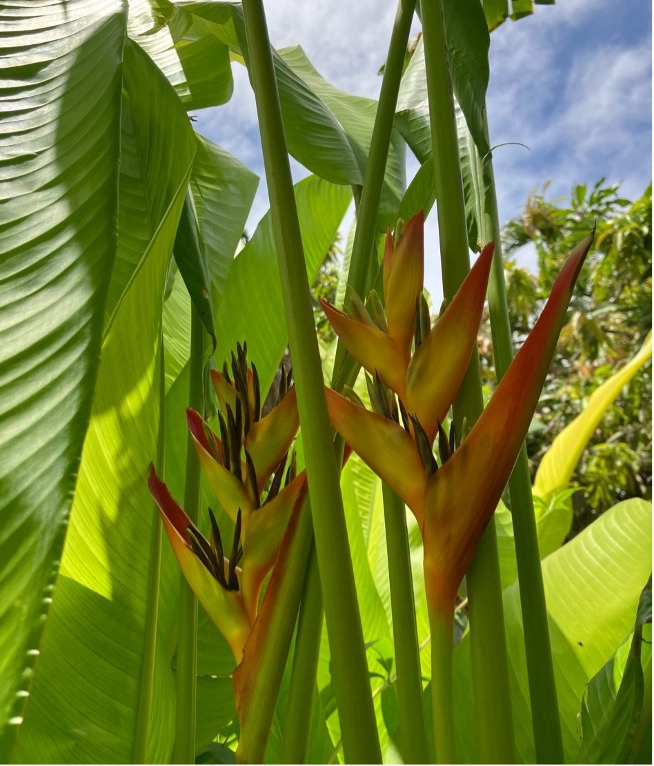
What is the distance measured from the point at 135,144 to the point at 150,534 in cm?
23

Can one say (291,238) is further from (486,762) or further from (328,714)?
(328,714)

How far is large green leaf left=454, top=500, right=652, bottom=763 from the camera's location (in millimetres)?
409

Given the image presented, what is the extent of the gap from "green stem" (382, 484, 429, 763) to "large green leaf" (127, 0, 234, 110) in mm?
375

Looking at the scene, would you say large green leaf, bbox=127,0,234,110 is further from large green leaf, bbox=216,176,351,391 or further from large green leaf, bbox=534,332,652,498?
large green leaf, bbox=534,332,652,498

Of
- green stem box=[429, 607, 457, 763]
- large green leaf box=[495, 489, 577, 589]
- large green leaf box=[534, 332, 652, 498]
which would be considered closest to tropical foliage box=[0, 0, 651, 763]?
green stem box=[429, 607, 457, 763]

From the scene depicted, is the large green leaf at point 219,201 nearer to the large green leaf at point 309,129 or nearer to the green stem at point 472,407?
the large green leaf at point 309,129

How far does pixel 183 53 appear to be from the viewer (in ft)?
1.65

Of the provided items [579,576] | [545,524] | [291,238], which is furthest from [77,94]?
[545,524]

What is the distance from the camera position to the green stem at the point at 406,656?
22 centimetres

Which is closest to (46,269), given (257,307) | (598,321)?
(257,307)

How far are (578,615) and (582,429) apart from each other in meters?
0.73

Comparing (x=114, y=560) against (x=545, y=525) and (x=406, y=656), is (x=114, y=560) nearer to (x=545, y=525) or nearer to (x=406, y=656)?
(x=406, y=656)

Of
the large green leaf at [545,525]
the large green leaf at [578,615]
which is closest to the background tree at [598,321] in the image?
the large green leaf at [545,525]

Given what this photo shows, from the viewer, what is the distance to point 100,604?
363mm
